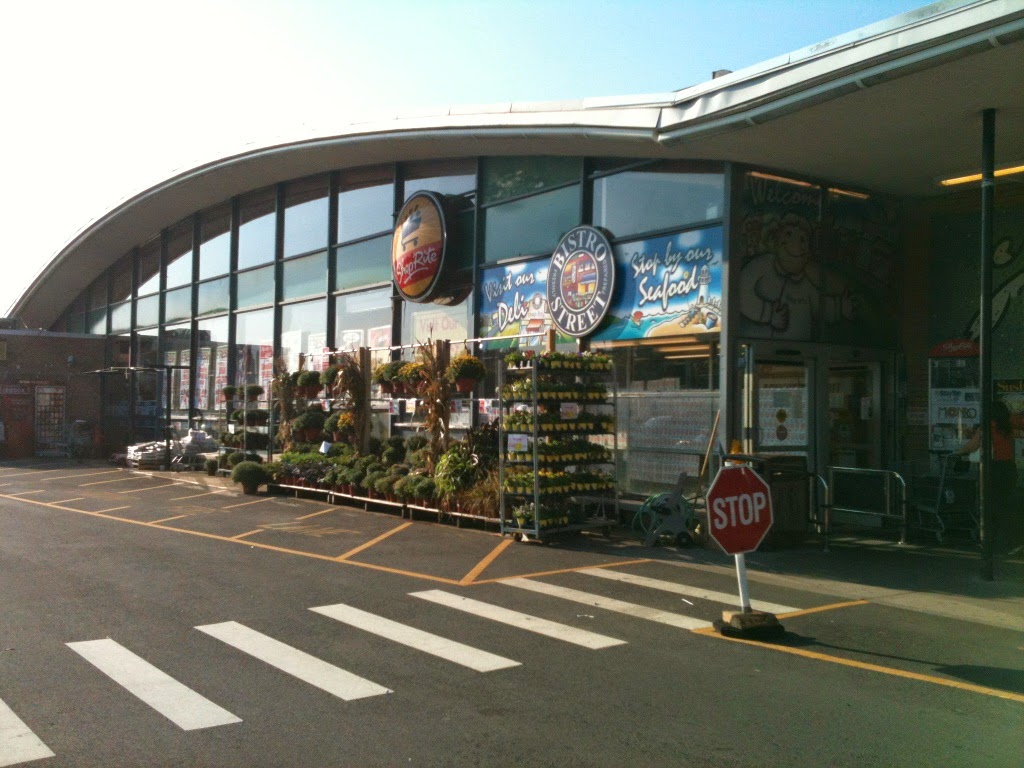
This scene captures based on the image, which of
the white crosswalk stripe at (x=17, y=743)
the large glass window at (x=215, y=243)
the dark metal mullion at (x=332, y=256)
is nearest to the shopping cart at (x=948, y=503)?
the white crosswalk stripe at (x=17, y=743)

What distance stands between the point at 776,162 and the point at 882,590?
6.84 m

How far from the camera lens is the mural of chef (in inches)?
550

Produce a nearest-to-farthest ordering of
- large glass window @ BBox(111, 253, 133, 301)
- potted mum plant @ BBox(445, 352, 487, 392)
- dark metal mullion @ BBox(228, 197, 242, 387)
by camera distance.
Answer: potted mum plant @ BBox(445, 352, 487, 392) < dark metal mullion @ BBox(228, 197, 242, 387) < large glass window @ BBox(111, 253, 133, 301)

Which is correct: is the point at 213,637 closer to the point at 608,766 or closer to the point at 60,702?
the point at 60,702

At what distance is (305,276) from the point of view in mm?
24484

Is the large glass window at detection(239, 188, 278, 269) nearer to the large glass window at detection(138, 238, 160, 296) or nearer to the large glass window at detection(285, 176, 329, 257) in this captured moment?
the large glass window at detection(285, 176, 329, 257)

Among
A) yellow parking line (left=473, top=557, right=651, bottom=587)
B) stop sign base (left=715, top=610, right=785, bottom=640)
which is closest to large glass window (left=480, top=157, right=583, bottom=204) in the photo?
yellow parking line (left=473, top=557, right=651, bottom=587)

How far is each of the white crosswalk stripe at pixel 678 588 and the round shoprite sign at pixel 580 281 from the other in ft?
20.3

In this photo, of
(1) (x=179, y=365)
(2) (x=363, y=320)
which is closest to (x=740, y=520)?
(2) (x=363, y=320)

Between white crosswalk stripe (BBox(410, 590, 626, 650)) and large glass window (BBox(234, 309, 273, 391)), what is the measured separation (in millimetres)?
16983

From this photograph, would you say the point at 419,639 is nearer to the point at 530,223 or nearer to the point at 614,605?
the point at 614,605

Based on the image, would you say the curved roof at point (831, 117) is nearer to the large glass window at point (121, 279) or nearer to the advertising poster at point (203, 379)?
the advertising poster at point (203, 379)

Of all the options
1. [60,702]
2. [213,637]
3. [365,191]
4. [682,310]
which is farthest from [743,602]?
[365,191]

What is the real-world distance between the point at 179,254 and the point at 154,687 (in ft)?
89.4
